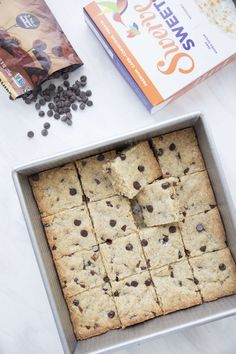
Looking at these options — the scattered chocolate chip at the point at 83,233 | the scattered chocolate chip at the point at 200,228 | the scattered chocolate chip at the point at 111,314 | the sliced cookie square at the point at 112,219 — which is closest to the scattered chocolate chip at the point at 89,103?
the sliced cookie square at the point at 112,219

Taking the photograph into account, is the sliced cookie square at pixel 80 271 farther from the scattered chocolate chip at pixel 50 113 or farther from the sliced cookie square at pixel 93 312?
the scattered chocolate chip at pixel 50 113

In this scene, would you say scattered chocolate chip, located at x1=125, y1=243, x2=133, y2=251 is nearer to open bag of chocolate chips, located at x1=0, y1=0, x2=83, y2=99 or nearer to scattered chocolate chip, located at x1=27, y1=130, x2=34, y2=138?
scattered chocolate chip, located at x1=27, y1=130, x2=34, y2=138

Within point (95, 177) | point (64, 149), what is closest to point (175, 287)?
point (95, 177)

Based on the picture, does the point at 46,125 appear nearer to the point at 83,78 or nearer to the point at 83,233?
the point at 83,78

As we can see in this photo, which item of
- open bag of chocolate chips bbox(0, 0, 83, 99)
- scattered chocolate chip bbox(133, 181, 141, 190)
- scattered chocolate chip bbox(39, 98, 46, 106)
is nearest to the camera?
scattered chocolate chip bbox(133, 181, 141, 190)

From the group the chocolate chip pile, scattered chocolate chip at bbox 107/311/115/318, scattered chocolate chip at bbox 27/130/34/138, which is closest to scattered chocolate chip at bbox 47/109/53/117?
the chocolate chip pile
